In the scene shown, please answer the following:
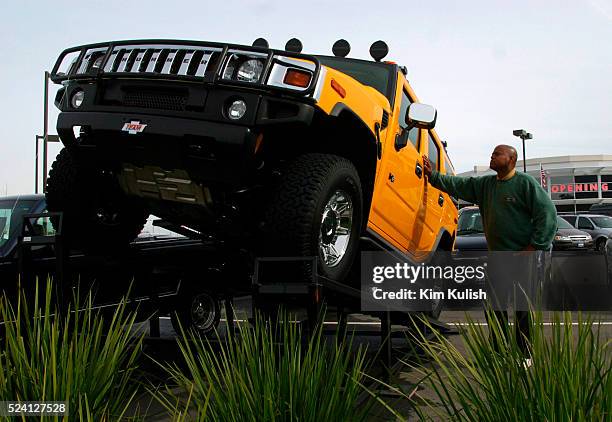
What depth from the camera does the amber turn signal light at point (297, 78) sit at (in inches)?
149

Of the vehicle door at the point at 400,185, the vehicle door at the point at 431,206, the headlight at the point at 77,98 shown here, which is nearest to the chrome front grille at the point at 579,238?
the vehicle door at the point at 431,206

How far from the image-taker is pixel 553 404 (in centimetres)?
220

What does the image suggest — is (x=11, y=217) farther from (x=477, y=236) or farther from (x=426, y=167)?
(x=477, y=236)

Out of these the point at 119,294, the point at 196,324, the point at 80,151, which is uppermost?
the point at 80,151

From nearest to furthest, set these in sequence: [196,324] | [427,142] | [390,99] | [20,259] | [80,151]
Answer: [80,151]
[20,259]
[390,99]
[427,142]
[196,324]

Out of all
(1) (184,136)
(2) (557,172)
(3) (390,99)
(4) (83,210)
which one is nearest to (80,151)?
(4) (83,210)

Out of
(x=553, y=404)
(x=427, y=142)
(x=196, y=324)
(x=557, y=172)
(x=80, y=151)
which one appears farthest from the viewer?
(x=557, y=172)

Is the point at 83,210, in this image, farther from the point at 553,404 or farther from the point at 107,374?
the point at 553,404

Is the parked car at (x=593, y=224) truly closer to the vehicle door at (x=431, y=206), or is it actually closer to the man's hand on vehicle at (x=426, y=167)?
the vehicle door at (x=431, y=206)

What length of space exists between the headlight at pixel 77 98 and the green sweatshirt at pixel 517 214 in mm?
3125

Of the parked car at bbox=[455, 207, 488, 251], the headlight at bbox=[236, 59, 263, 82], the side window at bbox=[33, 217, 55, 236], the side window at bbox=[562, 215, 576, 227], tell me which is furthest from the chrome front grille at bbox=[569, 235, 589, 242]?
the headlight at bbox=[236, 59, 263, 82]

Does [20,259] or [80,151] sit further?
[20,259]

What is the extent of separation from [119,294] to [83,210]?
92 centimetres

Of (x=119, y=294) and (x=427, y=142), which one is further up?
(x=427, y=142)
